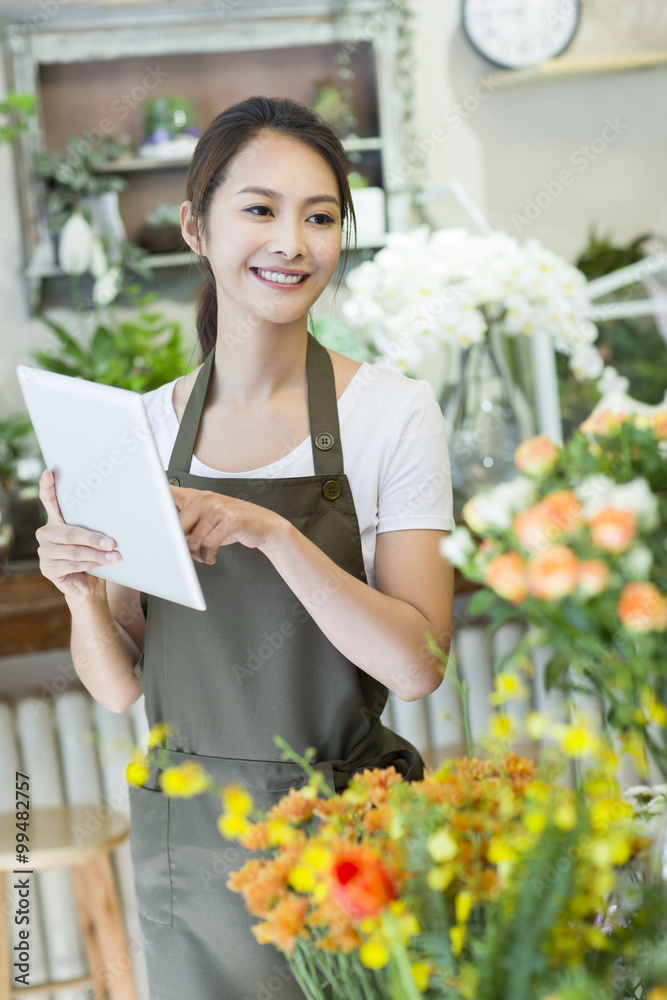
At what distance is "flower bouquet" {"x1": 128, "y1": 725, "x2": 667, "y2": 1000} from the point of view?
53 cm

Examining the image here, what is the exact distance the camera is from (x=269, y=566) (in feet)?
3.81

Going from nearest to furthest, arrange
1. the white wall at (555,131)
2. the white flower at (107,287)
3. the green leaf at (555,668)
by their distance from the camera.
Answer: the green leaf at (555,668), the white flower at (107,287), the white wall at (555,131)

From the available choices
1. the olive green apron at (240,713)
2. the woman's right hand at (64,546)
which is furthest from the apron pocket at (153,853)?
the woman's right hand at (64,546)

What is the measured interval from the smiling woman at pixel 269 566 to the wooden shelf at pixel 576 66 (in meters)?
2.18

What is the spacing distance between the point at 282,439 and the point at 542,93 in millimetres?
2535

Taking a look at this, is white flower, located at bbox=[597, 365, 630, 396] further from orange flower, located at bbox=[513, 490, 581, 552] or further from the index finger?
orange flower, located at bbox=[513, 490, 581, 552]

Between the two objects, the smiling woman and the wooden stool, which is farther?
the wooden stool

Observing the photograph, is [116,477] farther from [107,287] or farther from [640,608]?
[107,287]

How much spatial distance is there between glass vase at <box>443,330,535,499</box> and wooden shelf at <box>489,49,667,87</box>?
1.34 m

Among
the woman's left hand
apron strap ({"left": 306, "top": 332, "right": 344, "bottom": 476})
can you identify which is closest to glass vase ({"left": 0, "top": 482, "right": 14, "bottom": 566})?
apron strap ({"left": 306, "top": 332, "right": 344, "bottom": 476})

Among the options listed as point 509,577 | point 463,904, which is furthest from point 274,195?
point 463,904

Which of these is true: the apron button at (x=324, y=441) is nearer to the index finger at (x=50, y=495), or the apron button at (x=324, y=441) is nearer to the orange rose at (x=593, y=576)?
the index finger at (x=50, y=495)

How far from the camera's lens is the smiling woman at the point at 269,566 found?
1.11 m

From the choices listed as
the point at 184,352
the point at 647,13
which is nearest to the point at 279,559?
the point at 184,352
